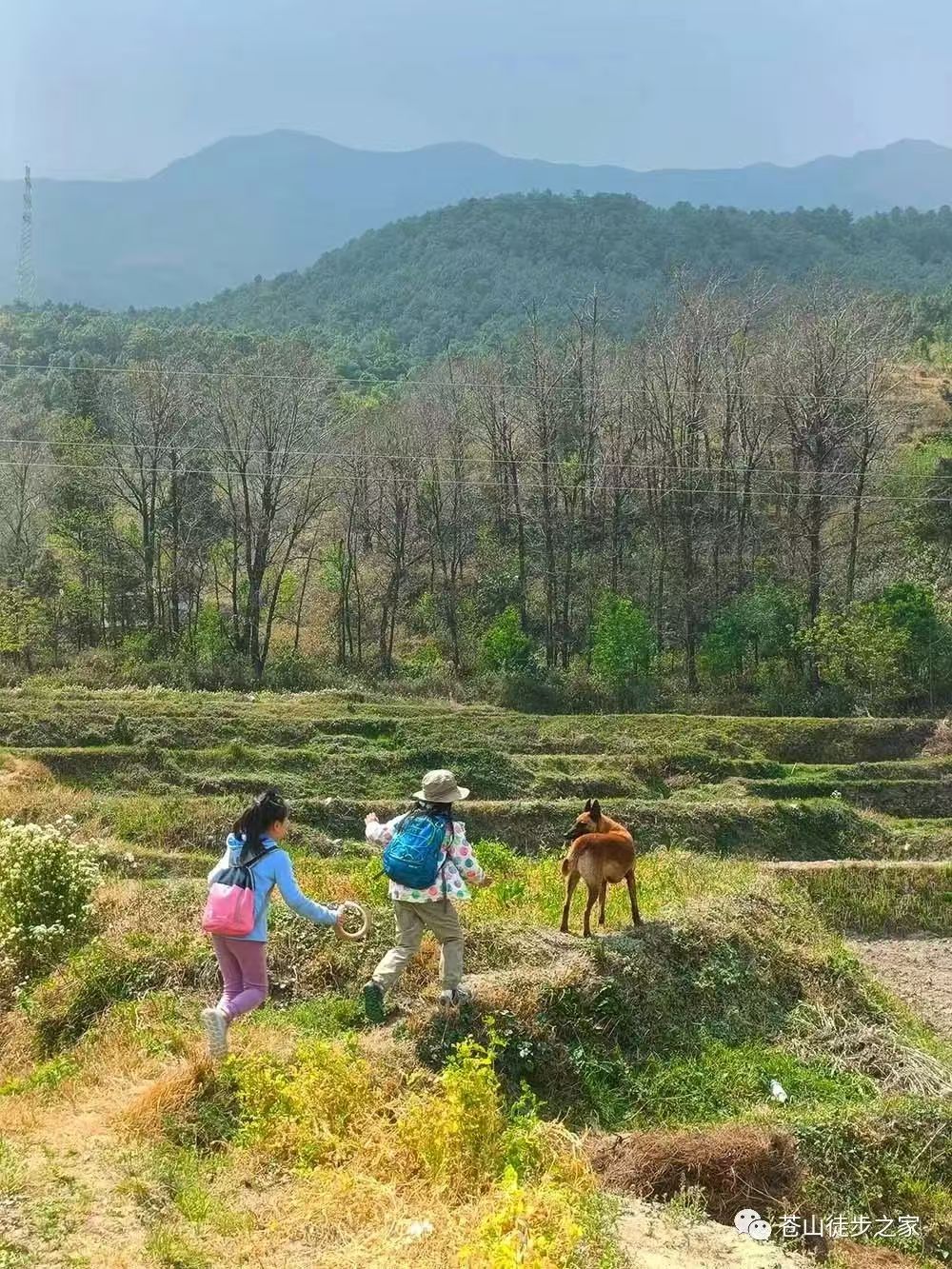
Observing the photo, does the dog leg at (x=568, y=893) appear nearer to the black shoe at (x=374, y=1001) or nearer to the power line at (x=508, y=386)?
the black shoe at (x=374, y=1001)

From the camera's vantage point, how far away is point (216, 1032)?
21.8 ft

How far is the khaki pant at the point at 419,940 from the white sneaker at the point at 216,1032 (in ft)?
3.83

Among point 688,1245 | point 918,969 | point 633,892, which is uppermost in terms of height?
point 633,892

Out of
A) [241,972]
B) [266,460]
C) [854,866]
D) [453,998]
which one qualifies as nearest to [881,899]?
[854,866]

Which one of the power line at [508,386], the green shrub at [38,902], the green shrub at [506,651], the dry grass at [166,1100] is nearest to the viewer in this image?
the dry grass at [166,1100]

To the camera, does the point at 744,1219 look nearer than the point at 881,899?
Yes

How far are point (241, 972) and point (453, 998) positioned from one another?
151cm

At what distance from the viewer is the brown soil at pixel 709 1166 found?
6.43 m

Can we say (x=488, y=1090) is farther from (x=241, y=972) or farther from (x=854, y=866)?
(x=854, y=866)

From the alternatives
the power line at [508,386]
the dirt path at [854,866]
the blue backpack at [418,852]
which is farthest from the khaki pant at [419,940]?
the power line at [508,386]

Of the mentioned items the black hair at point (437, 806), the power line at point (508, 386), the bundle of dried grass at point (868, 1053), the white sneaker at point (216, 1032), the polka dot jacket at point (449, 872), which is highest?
the power line at point (508, 386)

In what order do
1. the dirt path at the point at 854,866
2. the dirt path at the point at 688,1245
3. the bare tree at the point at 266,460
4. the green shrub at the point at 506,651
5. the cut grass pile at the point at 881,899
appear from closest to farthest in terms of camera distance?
the dirt path at the point at 688,1245
the cut grass pile at the point at 881,899
the dirt path at the point at 854,866
the green shrub at the point at 506,651
the bare tree at the point at 266,460

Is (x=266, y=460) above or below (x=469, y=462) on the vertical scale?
below

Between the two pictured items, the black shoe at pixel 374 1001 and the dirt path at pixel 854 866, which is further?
the dirt path at pixel 854 866
